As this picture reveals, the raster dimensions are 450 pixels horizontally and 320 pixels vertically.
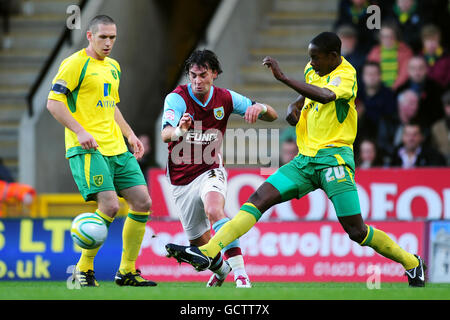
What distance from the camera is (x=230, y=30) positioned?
53.0 ft

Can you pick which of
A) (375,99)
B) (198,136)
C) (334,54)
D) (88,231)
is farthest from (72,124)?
(375,99)

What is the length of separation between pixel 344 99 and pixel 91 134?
219 cm

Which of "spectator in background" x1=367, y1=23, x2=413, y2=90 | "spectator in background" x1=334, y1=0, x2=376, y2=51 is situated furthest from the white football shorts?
"spectator in background" x1=334, y1=0, x2=376, y2=51

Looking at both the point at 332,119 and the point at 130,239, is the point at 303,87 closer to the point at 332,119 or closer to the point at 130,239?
the point at 332,119

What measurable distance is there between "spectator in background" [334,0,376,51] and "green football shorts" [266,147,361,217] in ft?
21.2

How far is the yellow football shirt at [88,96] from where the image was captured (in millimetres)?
8484

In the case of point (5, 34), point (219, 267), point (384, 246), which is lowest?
point (219, 267)

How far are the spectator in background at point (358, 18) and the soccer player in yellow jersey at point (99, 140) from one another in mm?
6323

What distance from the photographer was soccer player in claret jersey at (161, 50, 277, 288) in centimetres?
856

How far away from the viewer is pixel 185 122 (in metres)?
7.97

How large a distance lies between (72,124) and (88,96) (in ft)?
1.30

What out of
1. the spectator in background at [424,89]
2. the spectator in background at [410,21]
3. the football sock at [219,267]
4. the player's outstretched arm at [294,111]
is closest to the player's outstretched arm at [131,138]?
the football sock at [219,267]

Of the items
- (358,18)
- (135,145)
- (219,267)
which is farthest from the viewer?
(358,18)
